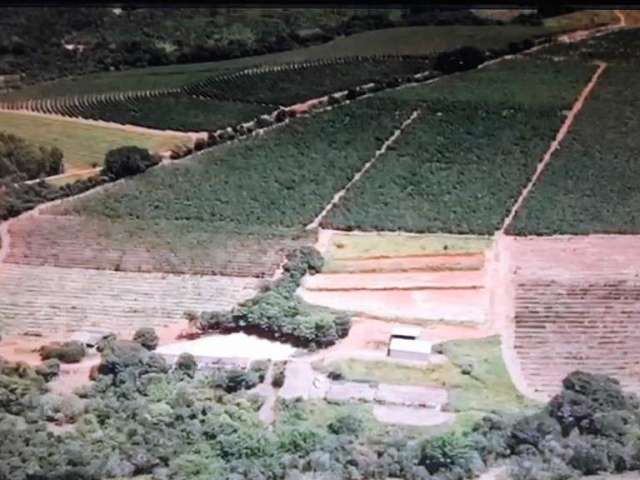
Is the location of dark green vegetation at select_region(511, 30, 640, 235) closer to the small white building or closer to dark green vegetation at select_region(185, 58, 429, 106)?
the small white building

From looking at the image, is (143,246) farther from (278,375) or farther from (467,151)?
(467,151)

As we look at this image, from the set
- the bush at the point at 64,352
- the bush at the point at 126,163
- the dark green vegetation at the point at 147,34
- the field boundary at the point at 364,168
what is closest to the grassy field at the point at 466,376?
the field boundary at the point at 364,168

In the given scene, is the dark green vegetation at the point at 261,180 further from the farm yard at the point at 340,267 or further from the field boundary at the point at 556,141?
the field boundary at the point at 556,141

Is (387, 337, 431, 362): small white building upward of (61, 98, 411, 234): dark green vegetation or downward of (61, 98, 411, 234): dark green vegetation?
downward

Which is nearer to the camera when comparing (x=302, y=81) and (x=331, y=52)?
(x=302, y=81)

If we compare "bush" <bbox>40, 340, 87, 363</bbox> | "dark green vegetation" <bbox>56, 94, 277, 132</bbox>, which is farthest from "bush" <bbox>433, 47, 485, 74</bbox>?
"bush" <bbox>40, 340, 87, 363</bbox>

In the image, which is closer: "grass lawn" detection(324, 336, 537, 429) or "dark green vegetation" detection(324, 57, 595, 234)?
"grass lawn" detection(324, 336, 537, 429)

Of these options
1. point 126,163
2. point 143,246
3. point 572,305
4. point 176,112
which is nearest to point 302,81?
point 176,112
